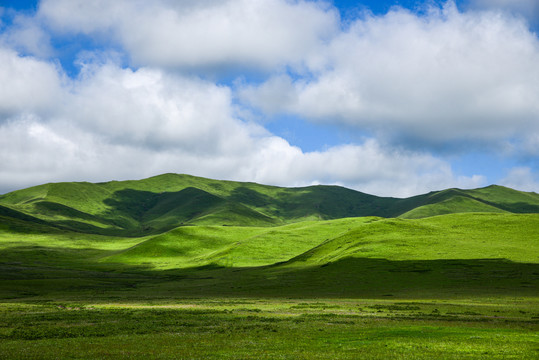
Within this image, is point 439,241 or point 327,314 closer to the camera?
point 327,314

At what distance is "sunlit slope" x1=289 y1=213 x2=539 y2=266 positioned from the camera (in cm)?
14100

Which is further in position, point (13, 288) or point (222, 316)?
point (13, 288)

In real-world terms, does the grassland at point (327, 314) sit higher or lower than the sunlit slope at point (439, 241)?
lower

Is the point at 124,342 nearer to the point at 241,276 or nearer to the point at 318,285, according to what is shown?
the point at 318,285

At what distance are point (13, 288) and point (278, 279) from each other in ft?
231

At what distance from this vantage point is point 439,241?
161 meters

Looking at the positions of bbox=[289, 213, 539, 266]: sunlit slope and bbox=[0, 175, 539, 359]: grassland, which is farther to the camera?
bbox=[289, 213, 539, 266]: sunlit slope

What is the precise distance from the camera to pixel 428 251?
14800 centimetres

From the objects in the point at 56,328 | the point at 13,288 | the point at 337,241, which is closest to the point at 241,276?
the point at 337,241

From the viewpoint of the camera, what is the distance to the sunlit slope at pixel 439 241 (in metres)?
141

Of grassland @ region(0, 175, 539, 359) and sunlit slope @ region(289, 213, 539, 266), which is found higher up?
sunlit slope @ region(289, 213, 539, 266)

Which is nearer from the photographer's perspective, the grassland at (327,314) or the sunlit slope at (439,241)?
the grassland at (327,314)

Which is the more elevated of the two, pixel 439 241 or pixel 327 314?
pixel 439 241

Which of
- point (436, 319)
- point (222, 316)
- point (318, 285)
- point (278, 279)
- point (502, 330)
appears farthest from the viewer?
point (278, 279)
